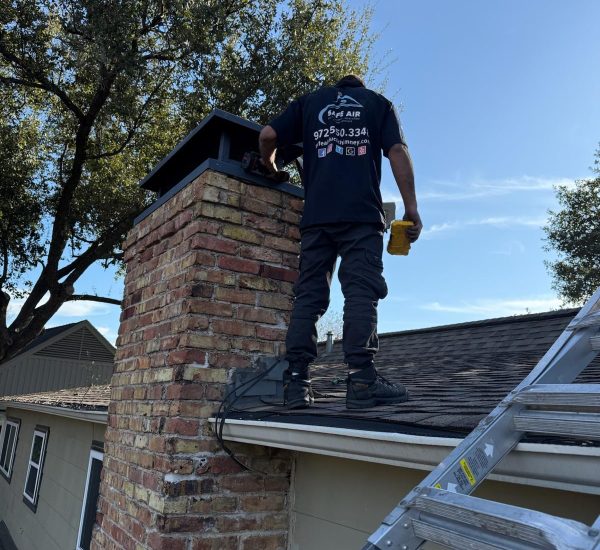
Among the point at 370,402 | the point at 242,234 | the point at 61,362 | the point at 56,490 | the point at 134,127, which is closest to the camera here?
the point at 370,402

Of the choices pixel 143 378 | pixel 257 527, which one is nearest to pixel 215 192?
pixel 143 378

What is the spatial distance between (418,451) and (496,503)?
0.68 m

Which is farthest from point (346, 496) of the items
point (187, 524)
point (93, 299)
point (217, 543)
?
point (93, 299)

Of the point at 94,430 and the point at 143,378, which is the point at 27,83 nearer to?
the point at 94,430

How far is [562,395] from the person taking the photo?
1560 millimetres

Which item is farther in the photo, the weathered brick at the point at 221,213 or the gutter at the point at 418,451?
the weathered brick at the point at 221,213

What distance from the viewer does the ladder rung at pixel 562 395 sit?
148cm

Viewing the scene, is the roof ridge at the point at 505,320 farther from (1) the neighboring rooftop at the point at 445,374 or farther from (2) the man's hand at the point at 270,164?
(2) the man's hand at the point at 270,164

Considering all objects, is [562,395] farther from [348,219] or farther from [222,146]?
[222,146]

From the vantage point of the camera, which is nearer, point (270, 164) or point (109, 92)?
point (270, 164)

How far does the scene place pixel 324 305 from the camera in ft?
10.1

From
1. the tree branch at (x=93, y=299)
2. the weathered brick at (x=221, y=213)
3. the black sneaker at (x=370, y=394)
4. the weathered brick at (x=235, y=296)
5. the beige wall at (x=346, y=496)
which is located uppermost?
the tree branch at (x=93, y=299)

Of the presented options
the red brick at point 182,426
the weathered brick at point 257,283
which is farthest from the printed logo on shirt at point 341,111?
the red brick at point 182,426

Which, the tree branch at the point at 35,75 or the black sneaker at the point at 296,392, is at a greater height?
the tree branch at the point at 35,75
